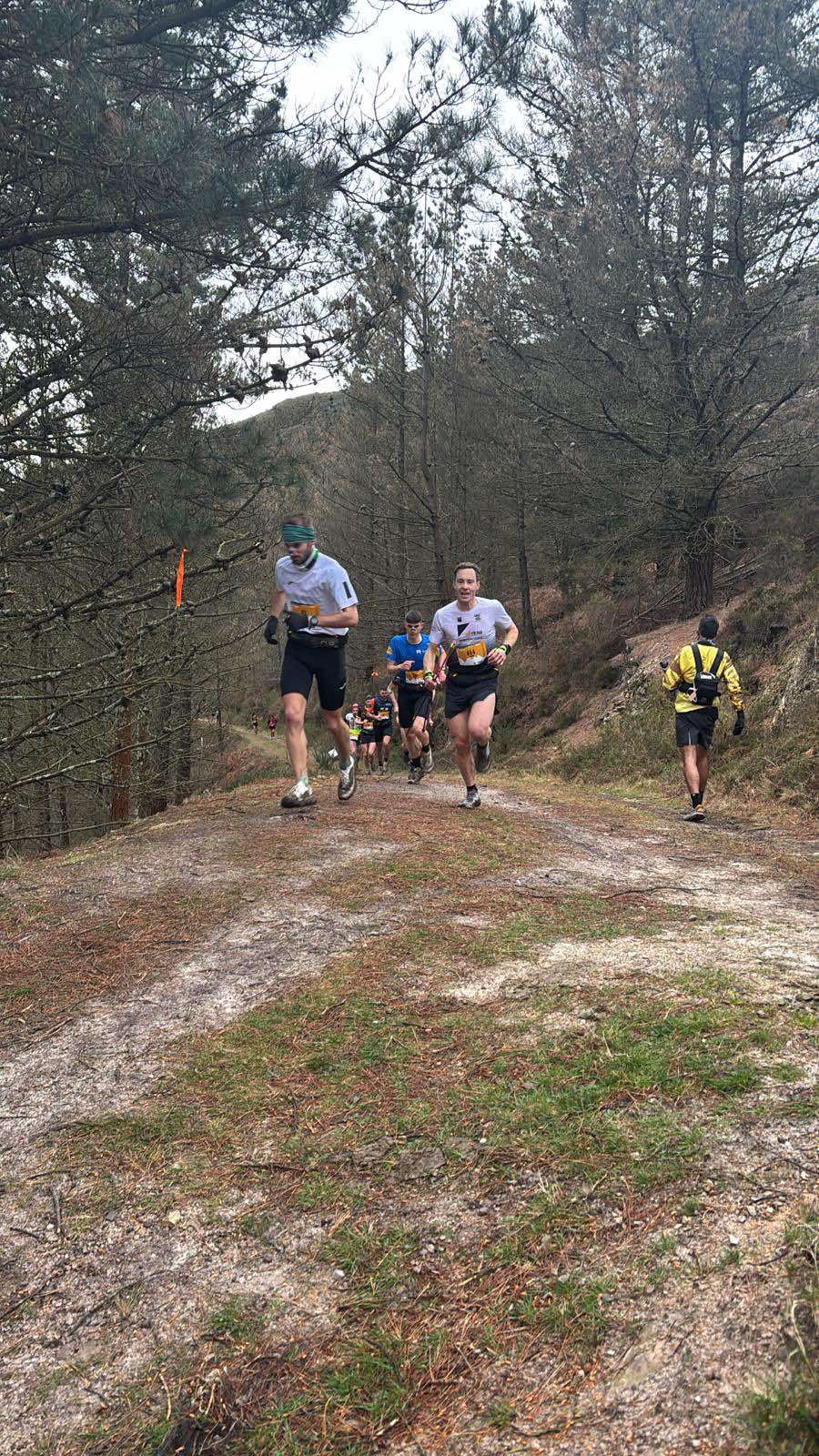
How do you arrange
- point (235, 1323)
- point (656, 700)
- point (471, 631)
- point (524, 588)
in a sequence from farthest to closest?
point (524, 588), point (656, 700), point (471, 631), point (235, 1323)

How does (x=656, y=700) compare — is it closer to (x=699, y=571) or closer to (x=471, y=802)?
(x=699, y=571)

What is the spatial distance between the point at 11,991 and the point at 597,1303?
3156 millimetres

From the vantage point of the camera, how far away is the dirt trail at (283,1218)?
166 centimetres

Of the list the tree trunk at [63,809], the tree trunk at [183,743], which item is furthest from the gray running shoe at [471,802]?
the tree trunk at [63,809]

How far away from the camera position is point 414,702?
11555mm

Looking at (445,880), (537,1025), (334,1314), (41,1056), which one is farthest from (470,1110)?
(445,880)

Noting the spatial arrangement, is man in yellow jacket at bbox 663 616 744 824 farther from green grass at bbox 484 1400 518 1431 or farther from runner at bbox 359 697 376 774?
green grass at bbox 484 1400 518 1431

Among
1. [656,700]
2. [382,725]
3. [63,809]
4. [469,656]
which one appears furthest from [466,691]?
[63,809]

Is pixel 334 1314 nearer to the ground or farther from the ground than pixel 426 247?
nearer to the ground

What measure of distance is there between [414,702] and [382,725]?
161 inches

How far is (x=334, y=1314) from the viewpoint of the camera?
1.96 metres

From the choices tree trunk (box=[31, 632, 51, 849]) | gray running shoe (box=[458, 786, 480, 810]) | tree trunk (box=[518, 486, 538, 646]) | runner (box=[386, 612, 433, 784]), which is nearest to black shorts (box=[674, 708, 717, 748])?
gray running shoe (box=[458, 786, 480, 810])

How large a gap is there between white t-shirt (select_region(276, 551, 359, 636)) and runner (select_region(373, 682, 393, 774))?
293 inches

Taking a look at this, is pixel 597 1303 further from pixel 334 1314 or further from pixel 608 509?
pixel 608 509
